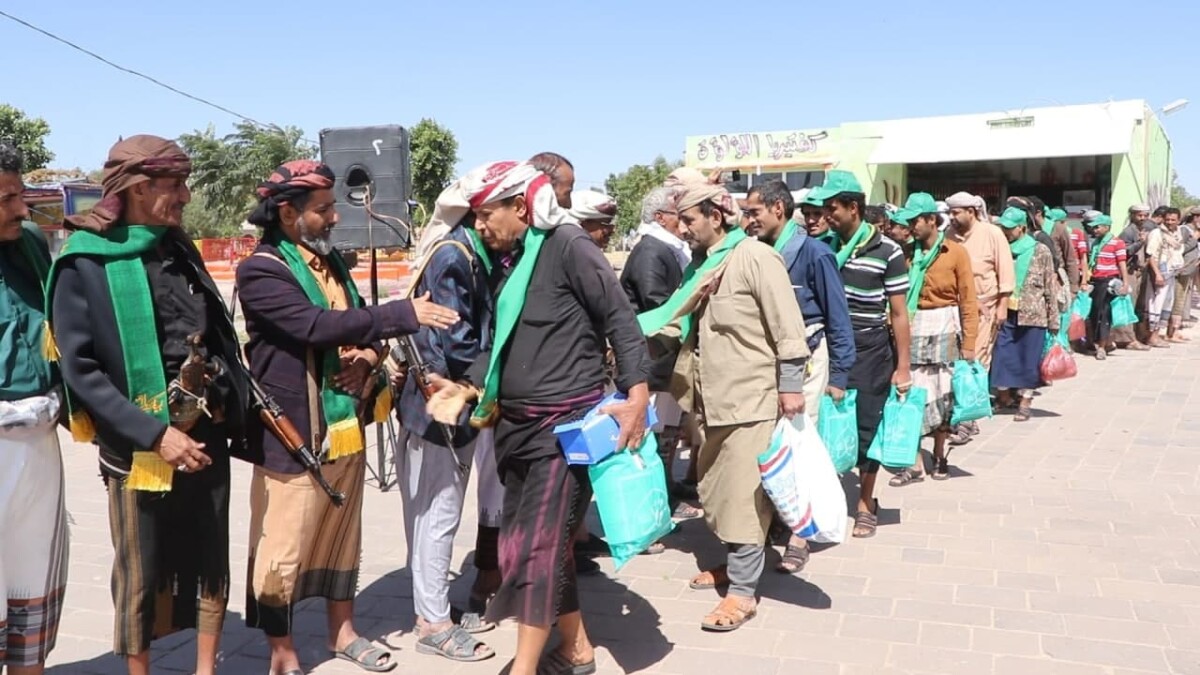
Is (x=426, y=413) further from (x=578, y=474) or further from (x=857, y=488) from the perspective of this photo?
(x=857, y=488)

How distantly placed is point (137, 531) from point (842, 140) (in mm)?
22535

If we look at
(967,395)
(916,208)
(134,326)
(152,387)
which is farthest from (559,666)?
(916,208)

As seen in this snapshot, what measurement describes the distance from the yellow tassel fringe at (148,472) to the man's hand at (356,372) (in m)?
0.65

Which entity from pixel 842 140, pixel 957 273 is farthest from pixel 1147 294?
pixel 842 140

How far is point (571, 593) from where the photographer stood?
353 centimetres

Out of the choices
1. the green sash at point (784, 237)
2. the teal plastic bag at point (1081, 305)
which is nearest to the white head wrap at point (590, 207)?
the green sash at point (784, 237)

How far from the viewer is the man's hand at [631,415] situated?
3.29 meters

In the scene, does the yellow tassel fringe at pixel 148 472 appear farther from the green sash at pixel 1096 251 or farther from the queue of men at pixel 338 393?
the green sash at pixel 1096 251

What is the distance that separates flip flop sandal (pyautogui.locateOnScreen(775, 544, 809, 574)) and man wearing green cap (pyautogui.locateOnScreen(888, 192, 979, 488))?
1826 millimetres

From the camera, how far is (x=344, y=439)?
3.48 meters

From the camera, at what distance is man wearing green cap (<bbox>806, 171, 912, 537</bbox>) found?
5129 millimetres

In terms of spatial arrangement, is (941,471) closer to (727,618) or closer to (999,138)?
(727,618)

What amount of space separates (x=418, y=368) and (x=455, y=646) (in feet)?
3.57

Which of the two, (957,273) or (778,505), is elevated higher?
(957,273)
